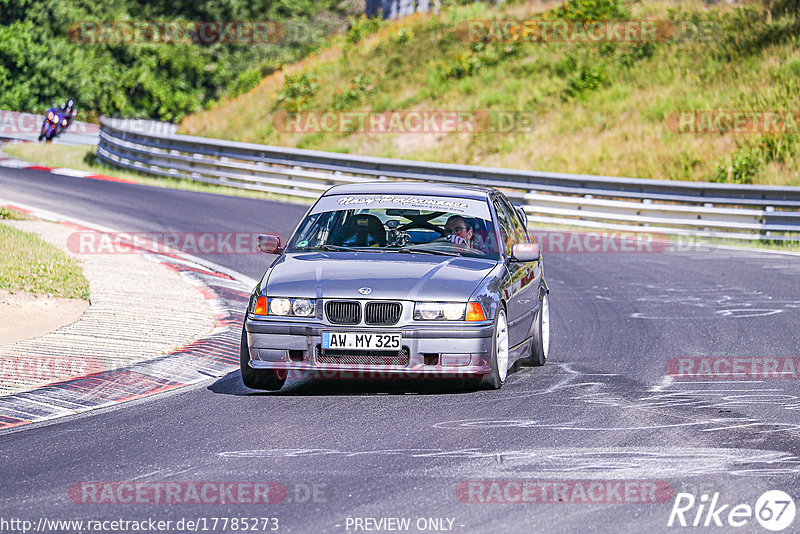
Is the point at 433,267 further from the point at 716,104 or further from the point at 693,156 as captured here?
the point at 716,104

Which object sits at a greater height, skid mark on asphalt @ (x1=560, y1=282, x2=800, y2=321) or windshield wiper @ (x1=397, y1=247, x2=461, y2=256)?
windshield wiper @ (x1=397, y1=247, x2=461, y2=256)

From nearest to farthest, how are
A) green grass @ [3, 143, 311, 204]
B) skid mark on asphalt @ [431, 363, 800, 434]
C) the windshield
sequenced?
skid mark on asphalt @ [431, 363, 800, 434] → the windshield → green grass @ [3, 143, 311, 204]

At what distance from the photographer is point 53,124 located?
36438 millimetres

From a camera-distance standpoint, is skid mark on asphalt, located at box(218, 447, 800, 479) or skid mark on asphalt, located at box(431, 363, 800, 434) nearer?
skid mark on asphalt, located at box(218, 447, 800, 479)

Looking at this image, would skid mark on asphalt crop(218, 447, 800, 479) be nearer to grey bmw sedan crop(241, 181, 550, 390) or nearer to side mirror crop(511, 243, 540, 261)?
grey bmw sedan crop(241, 181, 550, 390)

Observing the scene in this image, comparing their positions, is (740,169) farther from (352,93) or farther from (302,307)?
(302,307)

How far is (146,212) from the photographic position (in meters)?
20.8

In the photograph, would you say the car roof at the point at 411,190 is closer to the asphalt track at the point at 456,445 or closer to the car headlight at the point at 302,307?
the asphalt track at the point at 456,445

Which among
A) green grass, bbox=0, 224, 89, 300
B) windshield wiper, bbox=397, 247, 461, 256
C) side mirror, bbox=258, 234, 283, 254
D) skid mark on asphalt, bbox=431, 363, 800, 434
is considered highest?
side mirror, bbox=258, 234, 283, 254

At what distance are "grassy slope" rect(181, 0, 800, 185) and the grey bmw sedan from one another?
18.3m

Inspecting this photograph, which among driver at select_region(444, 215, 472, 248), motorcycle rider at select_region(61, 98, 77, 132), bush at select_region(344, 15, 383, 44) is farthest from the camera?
bush at select_region(344, 15, 383, 44)

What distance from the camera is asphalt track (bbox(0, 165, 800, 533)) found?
5.49m

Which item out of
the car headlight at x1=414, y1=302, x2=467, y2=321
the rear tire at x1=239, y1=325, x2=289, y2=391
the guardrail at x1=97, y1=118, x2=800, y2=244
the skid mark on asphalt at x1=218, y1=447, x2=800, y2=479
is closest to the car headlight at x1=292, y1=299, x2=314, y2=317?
the rear tire at x1=239, y1=325, x2=289, y2=391

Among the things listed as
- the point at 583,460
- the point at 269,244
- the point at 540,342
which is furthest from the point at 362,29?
the point at 583,460
